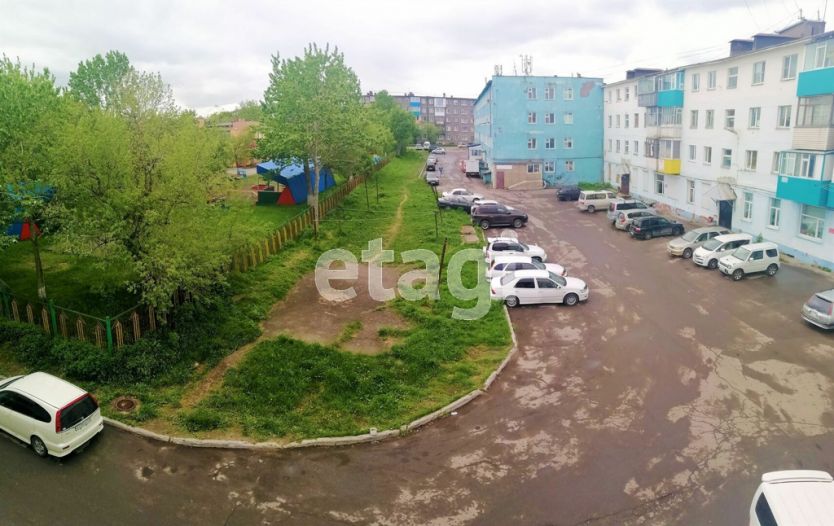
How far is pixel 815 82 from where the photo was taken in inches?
993

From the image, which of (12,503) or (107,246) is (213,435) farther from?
(107,246)

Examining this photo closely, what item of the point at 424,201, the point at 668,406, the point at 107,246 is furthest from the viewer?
the point at 424,201

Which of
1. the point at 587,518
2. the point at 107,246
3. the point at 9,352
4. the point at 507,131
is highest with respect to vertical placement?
the point at 507,131

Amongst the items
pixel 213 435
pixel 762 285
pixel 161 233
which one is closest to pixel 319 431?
pixel 213 435

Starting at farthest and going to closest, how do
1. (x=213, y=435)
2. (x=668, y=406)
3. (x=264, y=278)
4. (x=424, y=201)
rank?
1. (x=424, y=201)
2. (x=264, y=278)
3. (x=668, y=406)
4. (x=213, y=435)

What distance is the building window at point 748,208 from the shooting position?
31234mm

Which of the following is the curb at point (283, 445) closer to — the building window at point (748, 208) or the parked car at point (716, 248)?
the parked car at point (716, 248)

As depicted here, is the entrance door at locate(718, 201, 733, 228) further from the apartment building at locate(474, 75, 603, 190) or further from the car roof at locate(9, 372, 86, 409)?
the car roof at locate(9, 372, 86, 409)

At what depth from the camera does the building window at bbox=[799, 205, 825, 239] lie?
85.5ft

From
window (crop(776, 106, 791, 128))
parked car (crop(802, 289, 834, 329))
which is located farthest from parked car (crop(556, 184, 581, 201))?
parked car (crop(802, 289, 834, 329))

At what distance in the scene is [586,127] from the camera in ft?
176

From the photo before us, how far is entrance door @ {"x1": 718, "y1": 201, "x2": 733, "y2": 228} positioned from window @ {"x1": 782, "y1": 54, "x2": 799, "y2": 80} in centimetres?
766

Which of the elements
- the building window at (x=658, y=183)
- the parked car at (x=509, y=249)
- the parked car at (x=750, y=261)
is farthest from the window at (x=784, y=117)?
the parked car at (x=509, y=249)

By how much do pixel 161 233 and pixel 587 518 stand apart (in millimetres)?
13528
